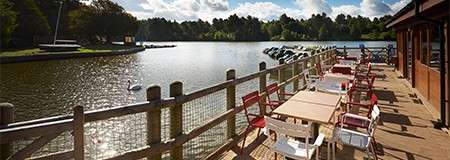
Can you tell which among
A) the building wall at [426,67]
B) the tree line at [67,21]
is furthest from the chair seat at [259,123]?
the tree line at [67,21]

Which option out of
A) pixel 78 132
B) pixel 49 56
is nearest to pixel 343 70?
pixel 78 132

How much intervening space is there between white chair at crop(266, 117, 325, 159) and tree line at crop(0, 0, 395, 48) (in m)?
22.5

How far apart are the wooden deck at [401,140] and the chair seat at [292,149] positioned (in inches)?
5.4

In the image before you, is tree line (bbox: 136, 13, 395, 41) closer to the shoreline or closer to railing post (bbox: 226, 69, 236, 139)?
the shoreline

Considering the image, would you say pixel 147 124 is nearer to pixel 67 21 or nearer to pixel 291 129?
pixel 291 129

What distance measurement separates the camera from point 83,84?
70.0 feet

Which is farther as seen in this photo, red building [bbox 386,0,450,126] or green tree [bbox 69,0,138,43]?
green tree [bbox 69,0,138,43]

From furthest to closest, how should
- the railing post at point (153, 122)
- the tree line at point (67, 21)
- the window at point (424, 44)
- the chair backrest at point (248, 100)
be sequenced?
1. the tree line at point (67, 21)
2. the window at point (424, 44)
3. the chair backrest at point (248, 100)
4. the railing post at point (153, 122)

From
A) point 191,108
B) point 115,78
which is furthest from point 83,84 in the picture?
point 191,108

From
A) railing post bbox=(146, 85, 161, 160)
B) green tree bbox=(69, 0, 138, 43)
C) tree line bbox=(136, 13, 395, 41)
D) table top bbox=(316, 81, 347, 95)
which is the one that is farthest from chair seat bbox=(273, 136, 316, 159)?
tree line bbox=(136, 13, 395, 41)

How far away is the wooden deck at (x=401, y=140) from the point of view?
15.8 feet

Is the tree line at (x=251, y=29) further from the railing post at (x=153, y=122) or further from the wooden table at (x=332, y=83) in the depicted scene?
the railing post at (x=153, y=122)

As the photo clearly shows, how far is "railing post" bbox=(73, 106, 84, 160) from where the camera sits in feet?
8.93

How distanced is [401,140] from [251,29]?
129 meters
